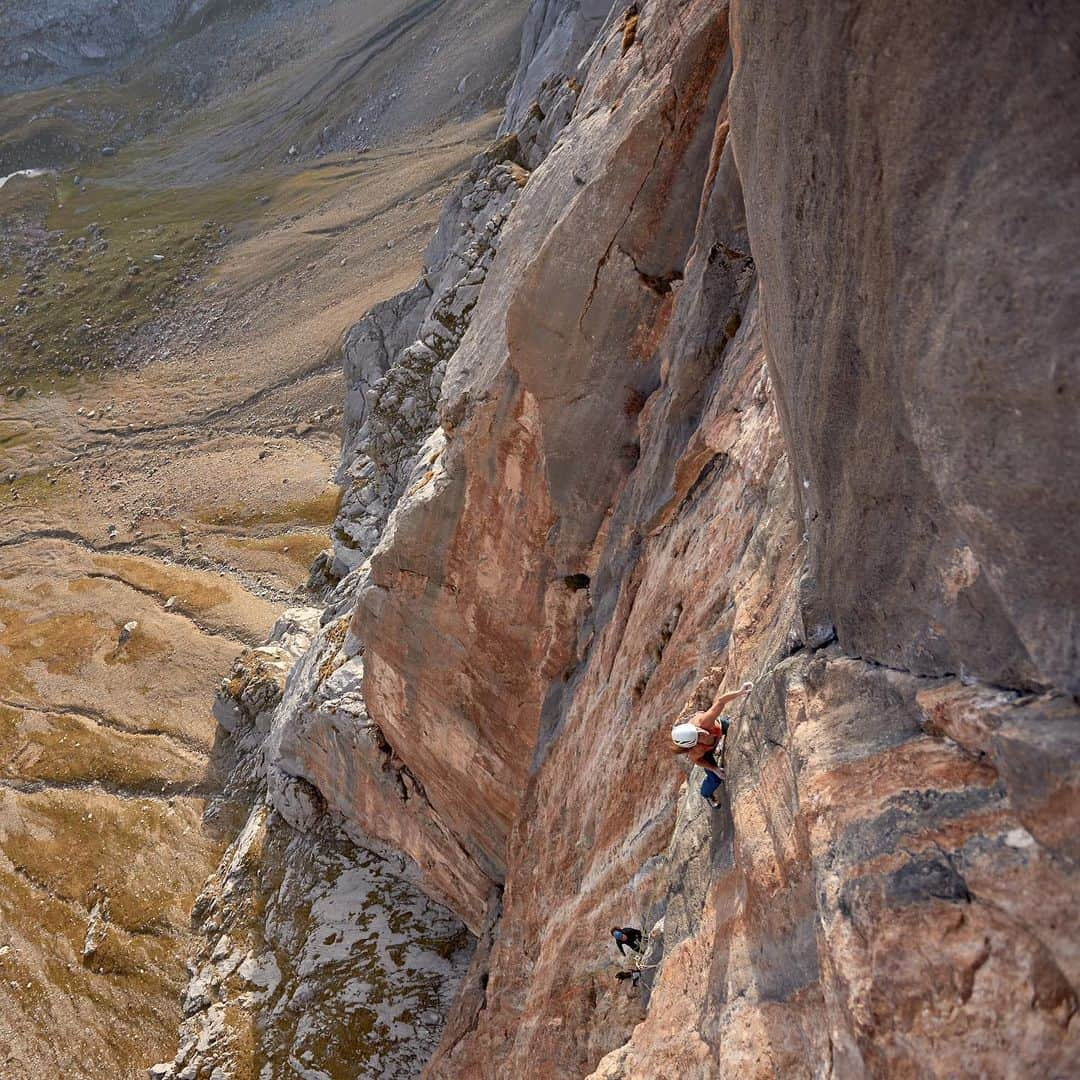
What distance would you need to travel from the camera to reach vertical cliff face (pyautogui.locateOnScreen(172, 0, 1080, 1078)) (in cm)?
595

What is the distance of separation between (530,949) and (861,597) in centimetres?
1540

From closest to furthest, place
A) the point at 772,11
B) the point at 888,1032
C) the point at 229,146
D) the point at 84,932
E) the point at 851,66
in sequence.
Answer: the point at 888,1032 < the point at 851,66 < the point at 772,11 < the point at 84,932 < the point at 229,146

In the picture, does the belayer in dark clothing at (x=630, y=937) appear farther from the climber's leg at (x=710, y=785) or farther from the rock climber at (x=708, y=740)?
the climber's leg at (x=710, y=785)

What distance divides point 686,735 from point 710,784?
0.97 metres

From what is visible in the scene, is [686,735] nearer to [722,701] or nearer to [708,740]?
[708,740]

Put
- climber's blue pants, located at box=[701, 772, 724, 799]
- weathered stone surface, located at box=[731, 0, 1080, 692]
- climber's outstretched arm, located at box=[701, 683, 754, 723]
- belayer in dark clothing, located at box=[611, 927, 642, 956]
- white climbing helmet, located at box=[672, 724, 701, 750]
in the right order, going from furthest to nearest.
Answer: belayer in dark clothing, located at box=[611, 927, 642, 956], climber's outstretched arm, located at box=[701, 683, 754, 723], climber's blue pants, located at box=[701, 772, 724, 799], white climbing helmet, located at box=[672, 724, 701, 750], weathered stone surface, located at box=[731, 0, 1080, 692]

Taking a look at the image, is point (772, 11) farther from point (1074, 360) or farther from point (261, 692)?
point (261, 692)

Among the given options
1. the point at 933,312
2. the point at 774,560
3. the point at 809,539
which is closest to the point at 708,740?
the point at 774,560

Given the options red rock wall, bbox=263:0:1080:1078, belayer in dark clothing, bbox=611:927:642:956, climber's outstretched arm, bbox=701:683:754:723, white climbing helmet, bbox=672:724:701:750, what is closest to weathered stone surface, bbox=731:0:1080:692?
red rock wall, bbox=263:0:1080:1078

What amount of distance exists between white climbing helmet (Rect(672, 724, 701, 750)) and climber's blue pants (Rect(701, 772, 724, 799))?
2.17ft

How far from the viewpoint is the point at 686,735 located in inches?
443

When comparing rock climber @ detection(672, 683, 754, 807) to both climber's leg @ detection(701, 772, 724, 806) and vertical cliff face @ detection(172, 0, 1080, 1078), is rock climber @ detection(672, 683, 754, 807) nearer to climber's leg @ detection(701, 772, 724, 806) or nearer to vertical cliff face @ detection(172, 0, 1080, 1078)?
climber's leg @ detection(701, 772, 724, 806)

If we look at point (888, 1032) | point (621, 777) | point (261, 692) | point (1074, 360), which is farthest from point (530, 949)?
point (261, 692)

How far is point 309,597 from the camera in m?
55.1
